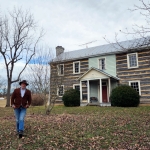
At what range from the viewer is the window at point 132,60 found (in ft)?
58.8

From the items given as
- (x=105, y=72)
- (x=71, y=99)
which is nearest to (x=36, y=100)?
(x=71, y=99)

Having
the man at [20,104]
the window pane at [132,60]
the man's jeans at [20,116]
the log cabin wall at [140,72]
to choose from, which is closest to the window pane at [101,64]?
the log cabin wall at [140,72]

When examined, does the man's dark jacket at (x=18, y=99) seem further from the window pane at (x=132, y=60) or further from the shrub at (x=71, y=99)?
the window pane at (x=132, y=60)

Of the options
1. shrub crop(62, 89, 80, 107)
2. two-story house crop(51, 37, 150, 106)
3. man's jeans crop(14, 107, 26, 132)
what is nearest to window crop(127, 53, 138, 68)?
two-story house crop(51, 37, 150, 106)

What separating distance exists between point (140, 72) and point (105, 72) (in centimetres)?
369

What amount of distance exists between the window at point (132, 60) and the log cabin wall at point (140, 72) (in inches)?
12.9

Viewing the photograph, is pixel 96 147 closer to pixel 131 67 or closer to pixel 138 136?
pixel 138 136

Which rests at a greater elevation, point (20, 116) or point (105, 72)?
point (105, 72)

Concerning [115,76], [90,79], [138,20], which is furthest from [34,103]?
[138,20]

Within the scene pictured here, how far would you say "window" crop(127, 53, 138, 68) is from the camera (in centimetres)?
1792

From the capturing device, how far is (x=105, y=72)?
61.8 feet

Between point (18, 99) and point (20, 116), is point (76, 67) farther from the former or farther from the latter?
point (20, 116)

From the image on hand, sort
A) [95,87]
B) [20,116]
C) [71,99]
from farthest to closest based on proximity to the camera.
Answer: [95,87] < [71,99] < [20,116]

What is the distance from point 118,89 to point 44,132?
11.3 meters
